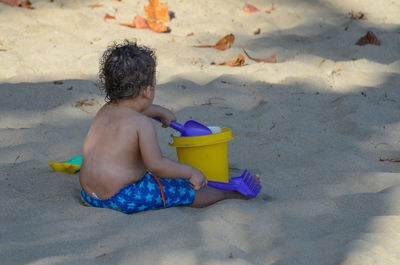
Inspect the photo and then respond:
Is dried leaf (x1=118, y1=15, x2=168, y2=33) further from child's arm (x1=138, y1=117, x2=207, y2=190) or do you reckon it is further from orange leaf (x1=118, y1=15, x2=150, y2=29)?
child's arm (x1=138, y1=117, x2=207, y2=190)

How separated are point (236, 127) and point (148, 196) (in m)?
1.22

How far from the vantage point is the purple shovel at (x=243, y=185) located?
7.46 feet

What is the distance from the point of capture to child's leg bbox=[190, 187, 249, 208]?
7.35 feet

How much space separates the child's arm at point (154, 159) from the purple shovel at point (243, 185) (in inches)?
9.0

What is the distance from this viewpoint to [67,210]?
6.86ft

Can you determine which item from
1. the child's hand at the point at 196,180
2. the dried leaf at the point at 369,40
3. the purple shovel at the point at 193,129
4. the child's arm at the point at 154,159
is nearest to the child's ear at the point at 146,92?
the child's arm at the point at 154,159

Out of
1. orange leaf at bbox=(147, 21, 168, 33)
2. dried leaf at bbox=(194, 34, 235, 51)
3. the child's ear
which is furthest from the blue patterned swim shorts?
orange leaf at bbox=(147, 21, 168, 33)

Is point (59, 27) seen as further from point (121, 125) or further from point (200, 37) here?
point (121, 125)

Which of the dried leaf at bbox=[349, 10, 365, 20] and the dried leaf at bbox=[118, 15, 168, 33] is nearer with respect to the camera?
the dried leaf at bbox=[118, 15, 168, 33]

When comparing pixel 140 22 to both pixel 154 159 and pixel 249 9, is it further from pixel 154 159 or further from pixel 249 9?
pixel 154 159

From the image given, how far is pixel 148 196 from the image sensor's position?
6.92 feet

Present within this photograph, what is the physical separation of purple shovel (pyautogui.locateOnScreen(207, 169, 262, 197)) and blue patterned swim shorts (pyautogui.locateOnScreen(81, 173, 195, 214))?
15 cm

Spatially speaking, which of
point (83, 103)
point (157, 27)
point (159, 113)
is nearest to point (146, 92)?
point (159, 113)

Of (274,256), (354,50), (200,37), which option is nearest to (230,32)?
(200,37)
